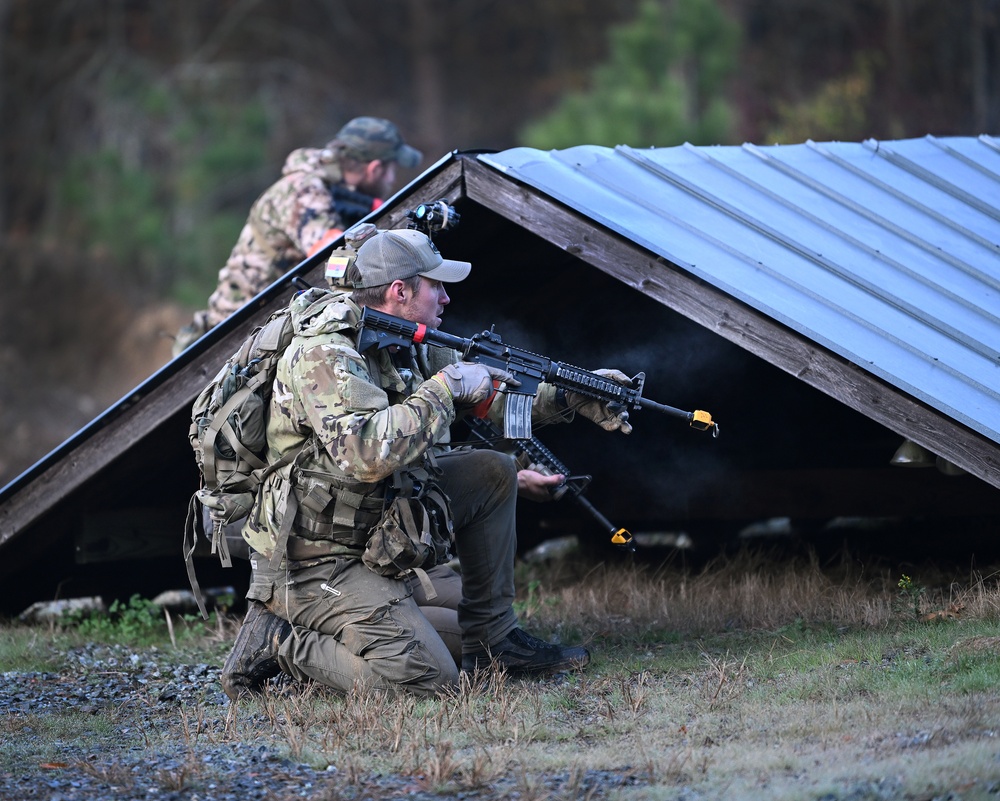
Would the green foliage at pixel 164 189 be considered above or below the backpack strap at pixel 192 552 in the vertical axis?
above

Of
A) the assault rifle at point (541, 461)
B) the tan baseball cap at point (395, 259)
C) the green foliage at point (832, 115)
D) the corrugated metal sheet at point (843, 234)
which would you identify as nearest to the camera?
the tan baseball cap at point (395, 259)

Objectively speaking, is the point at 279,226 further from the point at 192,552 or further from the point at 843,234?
the point at 843,234

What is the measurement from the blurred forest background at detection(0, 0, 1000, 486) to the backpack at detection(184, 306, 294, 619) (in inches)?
378

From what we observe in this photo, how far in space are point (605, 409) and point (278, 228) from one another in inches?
133

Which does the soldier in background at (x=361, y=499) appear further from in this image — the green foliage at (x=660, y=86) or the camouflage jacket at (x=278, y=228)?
the green foliage at (x=660, y=86)

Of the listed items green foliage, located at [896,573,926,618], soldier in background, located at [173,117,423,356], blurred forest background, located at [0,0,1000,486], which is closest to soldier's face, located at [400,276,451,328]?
green foliage, located at [896,573,926,618]

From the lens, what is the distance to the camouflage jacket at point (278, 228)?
7.96 m

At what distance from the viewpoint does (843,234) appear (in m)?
6.49

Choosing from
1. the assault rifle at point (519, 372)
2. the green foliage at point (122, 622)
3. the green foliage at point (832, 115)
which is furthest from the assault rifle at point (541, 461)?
the green foliage at point (832, 115)

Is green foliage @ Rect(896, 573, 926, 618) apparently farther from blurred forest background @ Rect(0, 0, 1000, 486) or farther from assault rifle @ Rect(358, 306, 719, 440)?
blurred forest background @ Rect(0, 0, 1000, 486)

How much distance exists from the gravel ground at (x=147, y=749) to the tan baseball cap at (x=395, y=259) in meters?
1.75

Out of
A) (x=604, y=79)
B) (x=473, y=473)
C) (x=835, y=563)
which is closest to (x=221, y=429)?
(x=473, y=473)

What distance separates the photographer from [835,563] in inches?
288

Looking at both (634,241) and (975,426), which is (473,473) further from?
(975,426)
